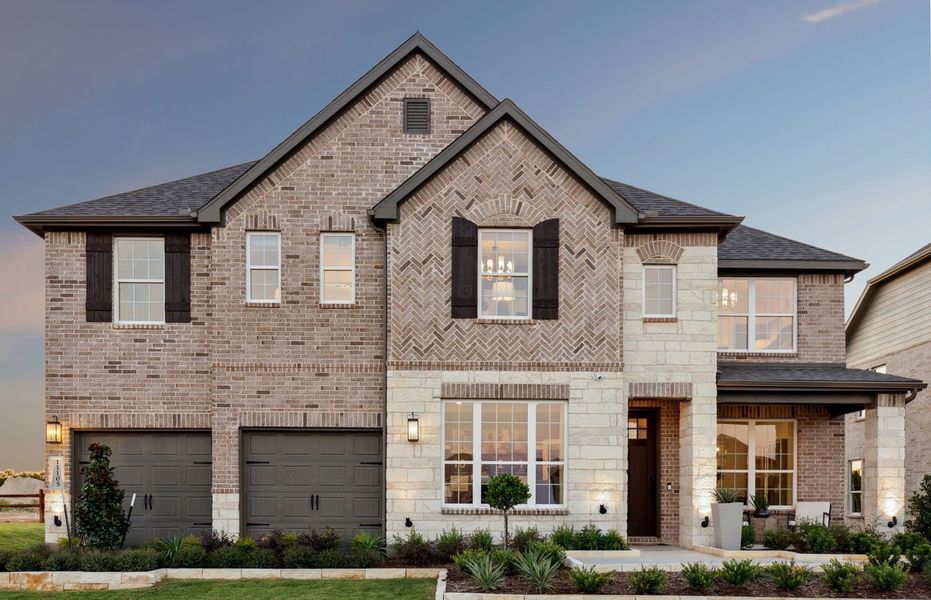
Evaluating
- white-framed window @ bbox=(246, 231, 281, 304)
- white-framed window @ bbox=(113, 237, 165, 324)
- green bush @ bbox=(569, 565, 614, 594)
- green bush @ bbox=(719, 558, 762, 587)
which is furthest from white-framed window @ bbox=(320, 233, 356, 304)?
green bush @ bbox=(719, 558, 762, 587)

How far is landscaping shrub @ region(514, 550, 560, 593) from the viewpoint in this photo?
12.1 meters

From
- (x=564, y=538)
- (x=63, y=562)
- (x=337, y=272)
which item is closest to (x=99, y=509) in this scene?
(x=63, y=562)

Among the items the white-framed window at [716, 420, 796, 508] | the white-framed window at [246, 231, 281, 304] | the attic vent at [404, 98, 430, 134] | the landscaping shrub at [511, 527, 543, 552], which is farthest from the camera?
the white-framed window at [716, 420, 796, 508]

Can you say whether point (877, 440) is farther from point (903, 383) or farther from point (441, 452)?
point (441, 452)

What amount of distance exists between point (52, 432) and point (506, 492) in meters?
8.86

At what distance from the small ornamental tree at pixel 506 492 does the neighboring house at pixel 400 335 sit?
4.11 feet

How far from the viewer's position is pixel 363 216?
16938 mm

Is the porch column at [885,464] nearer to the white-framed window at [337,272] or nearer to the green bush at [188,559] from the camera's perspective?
the white-framed window at [337,272]

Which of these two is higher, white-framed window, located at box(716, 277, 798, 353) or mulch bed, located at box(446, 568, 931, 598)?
white-framed window, located at box(716, 277, 798, 353)

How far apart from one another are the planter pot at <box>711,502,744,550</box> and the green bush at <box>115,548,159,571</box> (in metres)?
9.78

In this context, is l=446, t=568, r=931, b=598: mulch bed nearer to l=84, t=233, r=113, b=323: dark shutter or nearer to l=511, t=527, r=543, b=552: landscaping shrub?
l=511, t=527, r=543, b=552: landscaping shrub

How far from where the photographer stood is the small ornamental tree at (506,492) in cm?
1456

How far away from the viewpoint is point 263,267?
1672 cm

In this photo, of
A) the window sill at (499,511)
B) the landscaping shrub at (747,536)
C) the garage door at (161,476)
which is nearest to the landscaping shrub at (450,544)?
the window sill at (499,511)
